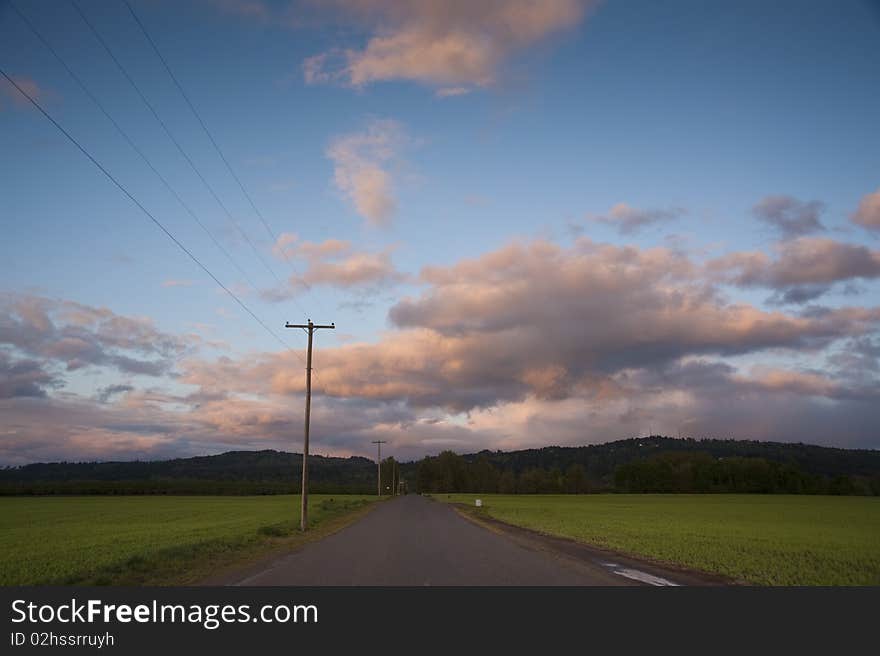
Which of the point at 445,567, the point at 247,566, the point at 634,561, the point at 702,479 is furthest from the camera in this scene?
the point at 702,479

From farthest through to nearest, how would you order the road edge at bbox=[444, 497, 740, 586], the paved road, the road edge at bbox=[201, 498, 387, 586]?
the road edge at bbox=[444, 497, 740, 586] → the road edge at bbox=[201, 498, 387, 586] → the paved road

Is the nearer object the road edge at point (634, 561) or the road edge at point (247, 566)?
the road edge at point (247, 566)

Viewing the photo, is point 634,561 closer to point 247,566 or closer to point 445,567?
point 445,567

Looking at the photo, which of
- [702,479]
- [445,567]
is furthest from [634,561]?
[702,479]

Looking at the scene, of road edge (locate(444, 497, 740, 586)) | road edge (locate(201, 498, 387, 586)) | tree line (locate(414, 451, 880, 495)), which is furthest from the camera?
tree line (locate(414, 451, 880, 495))

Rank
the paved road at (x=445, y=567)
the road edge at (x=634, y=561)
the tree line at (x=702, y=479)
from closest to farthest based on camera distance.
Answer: the paved road at (x=445, y=567), the road edge at (x=634, y=561), the tree line at (x=702, y=479)

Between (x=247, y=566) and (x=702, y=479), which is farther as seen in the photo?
(x=702, y=479)

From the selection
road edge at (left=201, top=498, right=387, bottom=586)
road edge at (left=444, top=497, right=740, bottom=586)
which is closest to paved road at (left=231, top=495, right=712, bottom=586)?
road edge at (left=444, top=497, right=740, bottom=586)

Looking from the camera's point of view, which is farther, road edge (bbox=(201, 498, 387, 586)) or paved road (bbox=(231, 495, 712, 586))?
road edge (bbox=(201, 498, 387, 586))

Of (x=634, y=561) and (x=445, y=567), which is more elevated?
(x=445, y=567)

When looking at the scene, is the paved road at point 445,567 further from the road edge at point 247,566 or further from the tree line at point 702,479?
the tree line at point 702,479

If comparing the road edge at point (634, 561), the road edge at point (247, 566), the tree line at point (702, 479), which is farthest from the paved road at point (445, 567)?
the tree line at point (702, 479)

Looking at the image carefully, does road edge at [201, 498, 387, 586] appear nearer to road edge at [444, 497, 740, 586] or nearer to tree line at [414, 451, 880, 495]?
road edge at [444, 497, 740, 586]

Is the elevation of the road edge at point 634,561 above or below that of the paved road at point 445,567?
below
